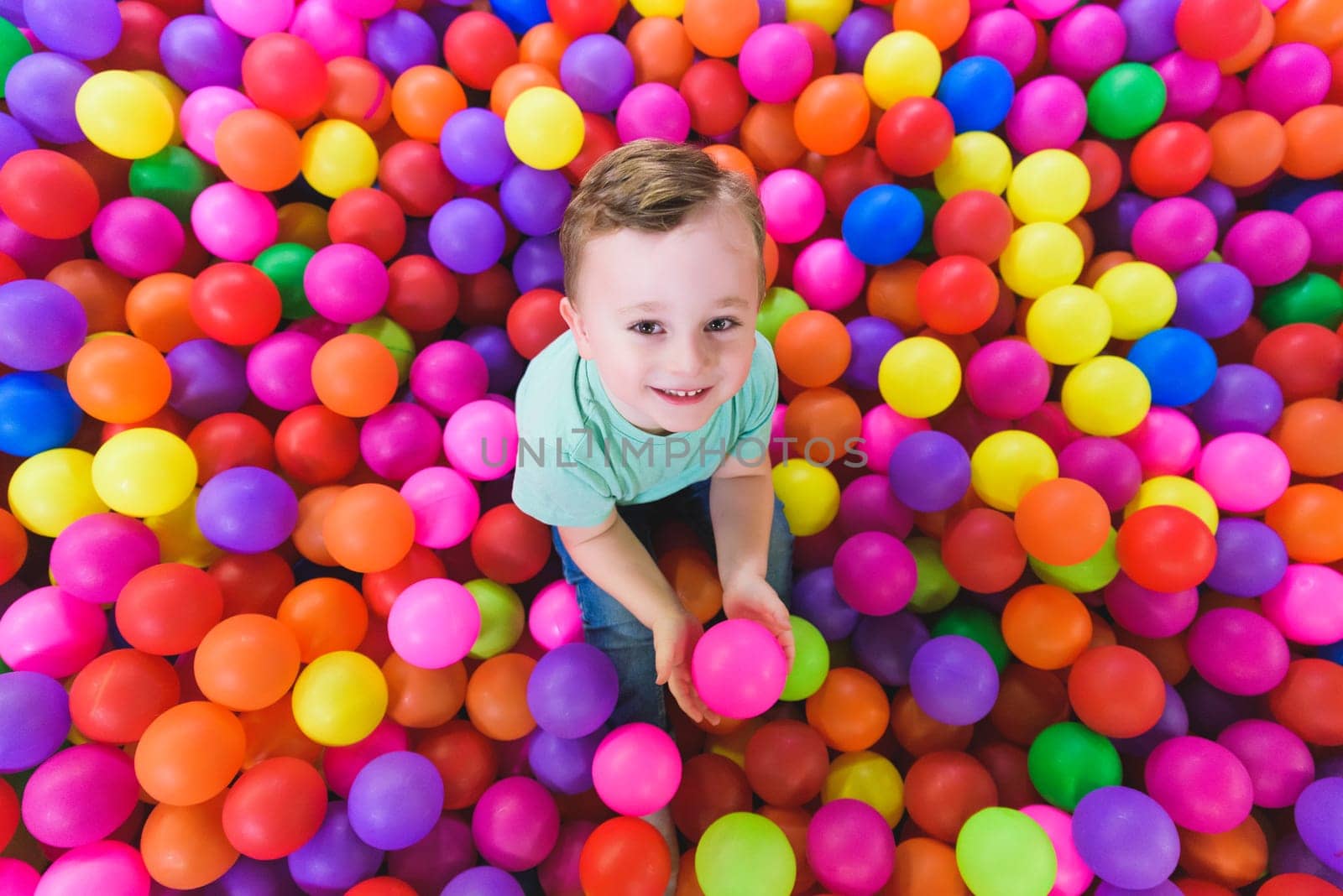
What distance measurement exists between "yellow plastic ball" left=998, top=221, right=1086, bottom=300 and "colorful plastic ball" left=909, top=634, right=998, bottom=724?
0.55 meters

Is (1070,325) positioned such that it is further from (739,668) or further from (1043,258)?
(739,668)

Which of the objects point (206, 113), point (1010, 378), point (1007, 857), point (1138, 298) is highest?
point (206, 113)

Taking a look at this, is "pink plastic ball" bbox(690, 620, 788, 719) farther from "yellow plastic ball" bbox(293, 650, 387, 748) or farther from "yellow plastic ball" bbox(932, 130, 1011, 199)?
"yellow plastic ball" bbox(932, 130, 1011, 199)

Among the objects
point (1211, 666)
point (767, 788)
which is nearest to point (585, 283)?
point (767, 788)

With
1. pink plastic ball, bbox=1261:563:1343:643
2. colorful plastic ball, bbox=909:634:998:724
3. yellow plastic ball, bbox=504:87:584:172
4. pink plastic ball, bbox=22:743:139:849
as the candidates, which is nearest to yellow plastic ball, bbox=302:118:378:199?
yellow plastic ball, bbox=504:87:584:172

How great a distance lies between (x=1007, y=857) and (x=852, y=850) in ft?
0.52

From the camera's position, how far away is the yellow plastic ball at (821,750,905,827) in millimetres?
1022

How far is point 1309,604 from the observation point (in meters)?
1.03

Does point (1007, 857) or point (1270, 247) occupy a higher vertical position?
point (1270, 247)

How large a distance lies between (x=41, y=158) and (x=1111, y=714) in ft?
4.89

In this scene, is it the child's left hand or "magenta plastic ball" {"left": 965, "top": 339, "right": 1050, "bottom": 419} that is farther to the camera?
"magenta plastic ball" {"left": 965, "top": 339, "right": 1050, "bottom": 419}

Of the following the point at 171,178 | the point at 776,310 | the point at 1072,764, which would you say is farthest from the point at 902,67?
the point at 171,178

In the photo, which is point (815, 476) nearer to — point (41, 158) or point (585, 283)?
point (585, 283)

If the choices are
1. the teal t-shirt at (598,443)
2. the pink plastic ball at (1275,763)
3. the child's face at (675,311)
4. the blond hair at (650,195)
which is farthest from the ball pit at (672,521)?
the blond hair at (650,195)
